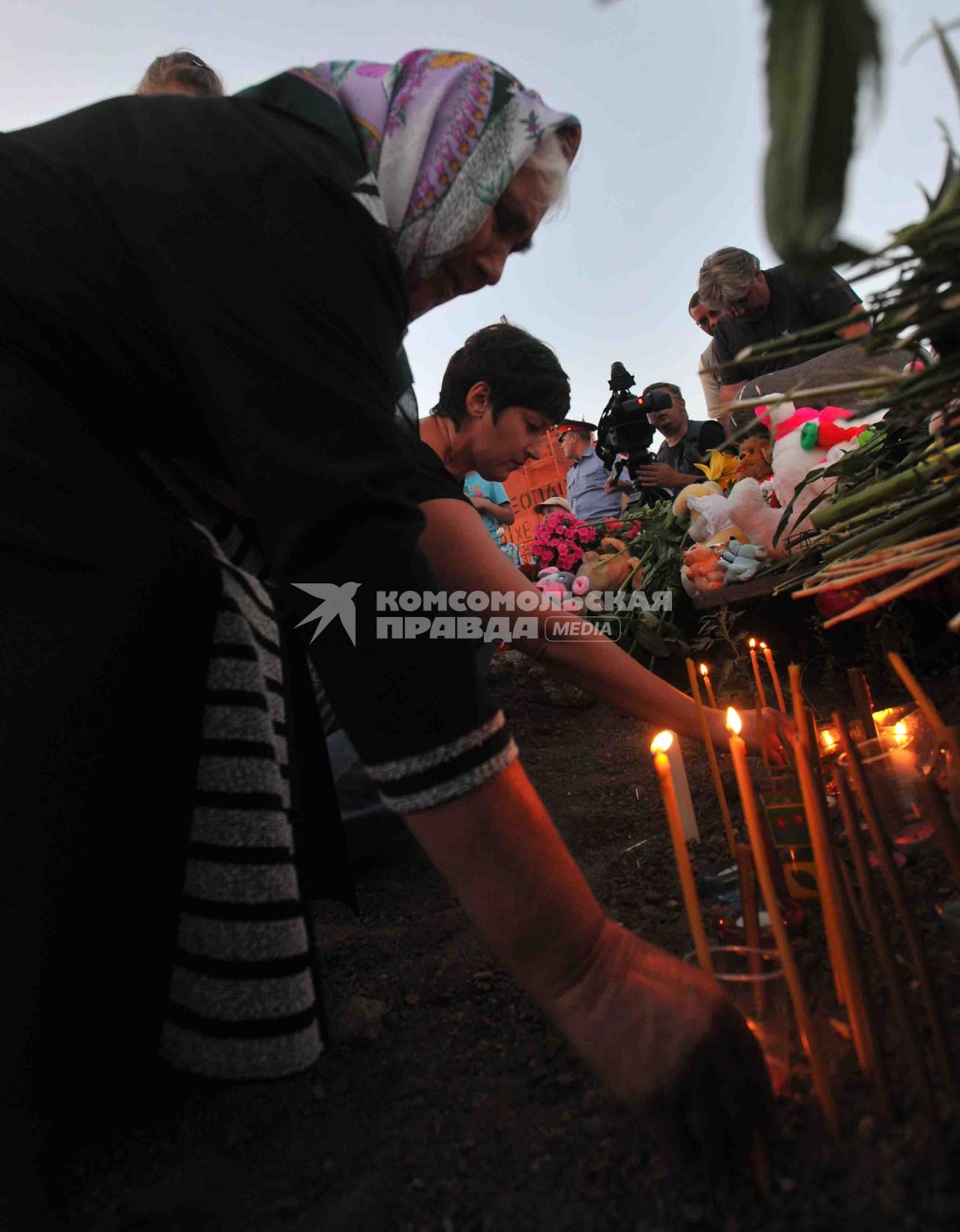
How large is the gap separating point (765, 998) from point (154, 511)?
0.82m

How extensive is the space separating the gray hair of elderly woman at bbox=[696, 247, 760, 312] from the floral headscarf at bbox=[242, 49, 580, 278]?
2169 mm

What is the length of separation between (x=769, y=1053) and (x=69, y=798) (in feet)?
2.40

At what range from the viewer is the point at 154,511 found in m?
0.91

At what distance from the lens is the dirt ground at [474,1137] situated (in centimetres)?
56

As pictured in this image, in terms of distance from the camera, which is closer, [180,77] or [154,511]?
[154,511]

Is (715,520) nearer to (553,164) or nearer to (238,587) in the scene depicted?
(553,164)

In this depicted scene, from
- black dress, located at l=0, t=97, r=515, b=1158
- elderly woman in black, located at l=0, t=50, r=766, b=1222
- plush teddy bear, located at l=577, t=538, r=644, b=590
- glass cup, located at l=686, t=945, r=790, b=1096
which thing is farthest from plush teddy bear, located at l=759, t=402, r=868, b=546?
black dress, located at l=0, t=97, r=515, b=1158

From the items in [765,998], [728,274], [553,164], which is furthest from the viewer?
[728,274]

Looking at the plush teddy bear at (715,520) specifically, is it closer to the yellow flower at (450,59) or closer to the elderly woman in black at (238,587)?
the elderly woman in black at (238,587)

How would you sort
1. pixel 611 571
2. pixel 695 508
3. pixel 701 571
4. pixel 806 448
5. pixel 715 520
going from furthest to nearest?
1. pixel 611 571
2. pixel 695 508
3. pixel 715 520
4. pixel 701 571
5. pixel 806 448

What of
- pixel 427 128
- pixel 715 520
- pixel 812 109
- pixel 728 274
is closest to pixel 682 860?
pixel 812 109

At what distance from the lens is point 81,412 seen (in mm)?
856

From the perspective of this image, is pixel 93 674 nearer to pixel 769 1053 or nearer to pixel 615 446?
pixel 769 1053

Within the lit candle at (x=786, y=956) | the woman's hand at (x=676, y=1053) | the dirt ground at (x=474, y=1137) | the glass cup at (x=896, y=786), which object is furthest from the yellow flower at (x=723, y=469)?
the woman's hand at (x=676, y=1053)
